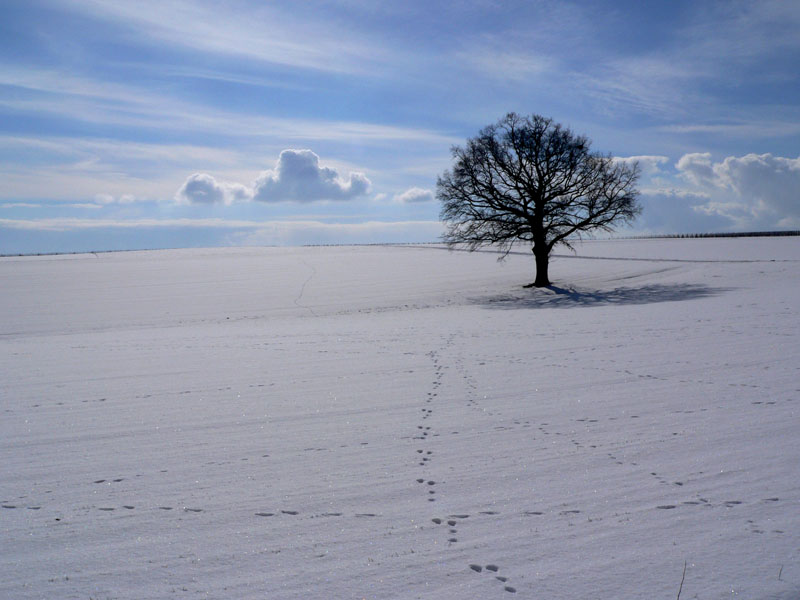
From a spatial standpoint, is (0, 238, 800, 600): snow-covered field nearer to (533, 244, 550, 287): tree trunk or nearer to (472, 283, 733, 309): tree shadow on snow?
(472, 283, 733, 309): tree shadow on snow

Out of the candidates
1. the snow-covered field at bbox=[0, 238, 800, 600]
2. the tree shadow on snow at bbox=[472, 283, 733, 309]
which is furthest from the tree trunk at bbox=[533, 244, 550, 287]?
the snow-covered field at bbox=[0, 238, 800, 600]

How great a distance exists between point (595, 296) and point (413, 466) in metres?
19.9

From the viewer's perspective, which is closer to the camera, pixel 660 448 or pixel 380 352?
pixel 660 448

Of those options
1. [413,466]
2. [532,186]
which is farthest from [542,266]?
[413,466]

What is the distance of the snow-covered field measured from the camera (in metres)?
3.28

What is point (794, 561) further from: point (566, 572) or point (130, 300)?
point (130, 300)

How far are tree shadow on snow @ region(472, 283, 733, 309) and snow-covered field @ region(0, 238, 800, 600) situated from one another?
26.7 feet

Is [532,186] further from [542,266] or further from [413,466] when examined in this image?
[413,466]

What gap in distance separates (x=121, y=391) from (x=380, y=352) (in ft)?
14.3

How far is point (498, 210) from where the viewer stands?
2533 centimetres

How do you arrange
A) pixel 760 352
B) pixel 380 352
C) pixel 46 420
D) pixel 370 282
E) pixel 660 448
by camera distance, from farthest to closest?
pixel 370 282
pixel 380 352
pixel 760 352
pixel 46 420
pixel 660 448

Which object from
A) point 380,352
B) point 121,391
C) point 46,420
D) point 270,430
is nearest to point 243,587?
point 270,430

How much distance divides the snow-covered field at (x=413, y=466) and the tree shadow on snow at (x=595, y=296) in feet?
26.7

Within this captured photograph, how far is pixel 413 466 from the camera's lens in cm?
478
